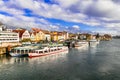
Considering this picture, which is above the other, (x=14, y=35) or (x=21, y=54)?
(x=14, y=35)

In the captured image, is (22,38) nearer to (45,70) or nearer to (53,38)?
(53,38)

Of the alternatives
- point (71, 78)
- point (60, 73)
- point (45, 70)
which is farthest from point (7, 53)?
point (71, 78)

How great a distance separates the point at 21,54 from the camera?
194 feet

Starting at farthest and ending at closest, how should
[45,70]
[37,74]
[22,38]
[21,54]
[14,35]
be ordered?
[22,38] < [14,35] < [21,54] < [45,70] < [37,74]

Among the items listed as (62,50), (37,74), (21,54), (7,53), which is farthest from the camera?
(62,50)

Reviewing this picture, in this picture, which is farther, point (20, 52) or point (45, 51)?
point (45, 51)

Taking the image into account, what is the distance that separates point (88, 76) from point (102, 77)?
8.44 feet

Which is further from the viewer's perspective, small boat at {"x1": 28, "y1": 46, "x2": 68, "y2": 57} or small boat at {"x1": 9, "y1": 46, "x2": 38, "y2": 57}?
small boat at {"x1": 9, "y1": 46, "x2": 38, "y2": 57}

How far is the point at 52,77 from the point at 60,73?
3286 mm

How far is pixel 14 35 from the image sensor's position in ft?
266

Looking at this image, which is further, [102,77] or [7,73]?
[7,73]

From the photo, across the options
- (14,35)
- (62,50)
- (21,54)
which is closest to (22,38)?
(14,35)

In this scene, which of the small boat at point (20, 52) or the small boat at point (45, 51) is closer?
the small boat at point (45, 51)

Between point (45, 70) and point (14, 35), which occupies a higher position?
point (14, 35)
